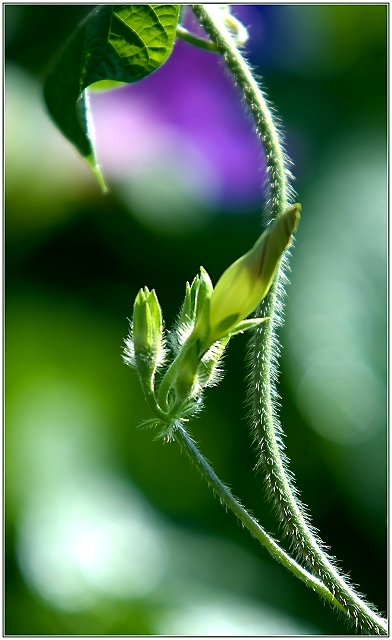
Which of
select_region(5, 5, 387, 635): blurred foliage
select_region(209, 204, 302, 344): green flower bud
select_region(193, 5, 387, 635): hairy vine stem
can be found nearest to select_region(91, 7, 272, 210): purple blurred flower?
select_region(5, 5, 387, 635): blurred foliage

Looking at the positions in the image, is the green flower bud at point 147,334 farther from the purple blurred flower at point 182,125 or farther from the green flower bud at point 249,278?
the purple blurred flower at point 182,125

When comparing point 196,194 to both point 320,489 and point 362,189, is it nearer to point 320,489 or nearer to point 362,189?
→ point 362,189

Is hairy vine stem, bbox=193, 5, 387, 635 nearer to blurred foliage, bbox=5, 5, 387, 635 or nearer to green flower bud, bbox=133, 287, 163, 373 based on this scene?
green flower bud, bbox=133, 287, 163, 373

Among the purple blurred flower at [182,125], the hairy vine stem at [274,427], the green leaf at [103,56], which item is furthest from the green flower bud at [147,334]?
the purple blurred flower at [182,125]

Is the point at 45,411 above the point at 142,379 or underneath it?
underneath

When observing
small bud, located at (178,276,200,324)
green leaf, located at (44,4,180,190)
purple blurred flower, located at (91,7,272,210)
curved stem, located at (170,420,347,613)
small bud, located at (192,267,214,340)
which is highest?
green leaf, located at (44,4,180,190)

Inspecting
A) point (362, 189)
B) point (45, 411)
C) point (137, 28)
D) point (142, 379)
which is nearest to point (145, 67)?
point (137, 28)
